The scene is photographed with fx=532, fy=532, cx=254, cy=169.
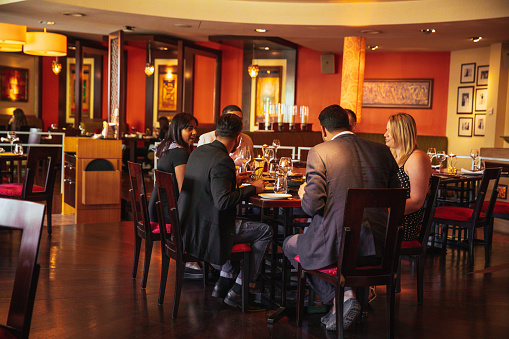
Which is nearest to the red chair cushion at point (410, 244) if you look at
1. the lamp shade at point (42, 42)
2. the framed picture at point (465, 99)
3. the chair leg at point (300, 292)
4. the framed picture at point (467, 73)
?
the chair leg at point (300, 292)

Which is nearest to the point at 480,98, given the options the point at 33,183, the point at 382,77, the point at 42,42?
the point at 382,77

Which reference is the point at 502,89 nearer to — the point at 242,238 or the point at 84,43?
the point at 242,238

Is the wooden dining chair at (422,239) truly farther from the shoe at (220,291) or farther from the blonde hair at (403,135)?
the shoe at (220,291)

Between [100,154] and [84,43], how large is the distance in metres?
7.27

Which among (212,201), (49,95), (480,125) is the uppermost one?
(49,95)

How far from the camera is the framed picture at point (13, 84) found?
46.9 feet

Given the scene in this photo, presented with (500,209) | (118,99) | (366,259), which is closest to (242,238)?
(366,259)

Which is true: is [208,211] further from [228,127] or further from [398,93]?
[398,93]

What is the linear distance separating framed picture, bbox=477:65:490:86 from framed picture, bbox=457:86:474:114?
0.75ft

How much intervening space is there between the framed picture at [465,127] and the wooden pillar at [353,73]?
3925 millimetres

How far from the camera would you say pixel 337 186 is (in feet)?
9.45

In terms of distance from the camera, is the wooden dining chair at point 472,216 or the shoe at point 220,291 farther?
the wooden dining chair at point 472,216

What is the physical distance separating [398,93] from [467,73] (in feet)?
5.12

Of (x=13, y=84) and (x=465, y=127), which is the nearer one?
(x=465, y=127)
